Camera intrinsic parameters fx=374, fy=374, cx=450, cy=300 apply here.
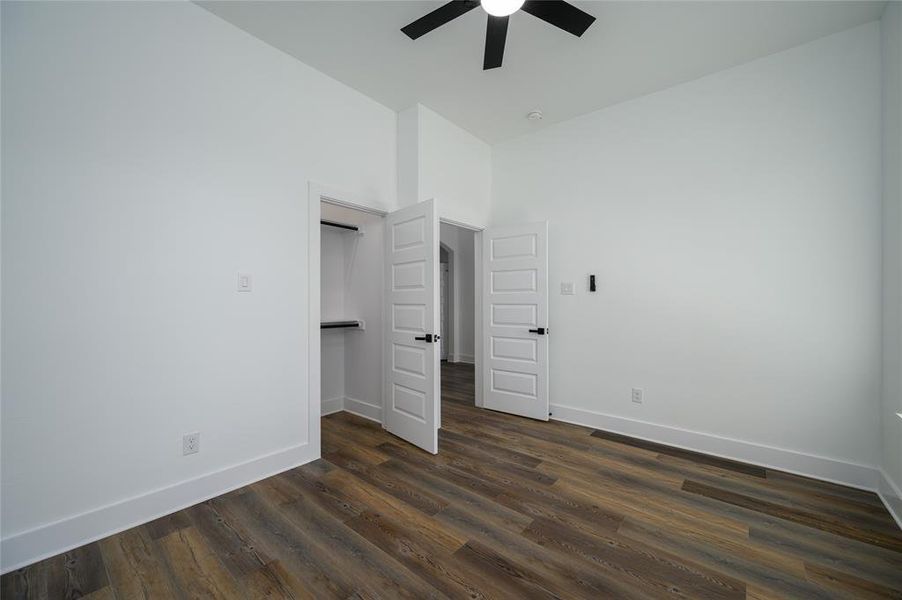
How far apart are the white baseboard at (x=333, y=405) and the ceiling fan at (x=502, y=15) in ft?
11.1

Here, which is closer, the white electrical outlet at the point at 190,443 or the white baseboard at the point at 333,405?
the white electrical outlet at the point at 190,443

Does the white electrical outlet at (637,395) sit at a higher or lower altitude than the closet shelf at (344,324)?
lower

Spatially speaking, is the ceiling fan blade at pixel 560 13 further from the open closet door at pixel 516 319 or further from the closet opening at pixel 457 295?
the closet opening at pixel 457 295

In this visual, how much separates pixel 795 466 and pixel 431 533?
2667 mm

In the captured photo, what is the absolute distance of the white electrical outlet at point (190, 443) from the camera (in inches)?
89.3

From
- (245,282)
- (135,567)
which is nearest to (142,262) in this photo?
(245,282)

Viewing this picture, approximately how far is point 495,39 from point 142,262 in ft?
7.89

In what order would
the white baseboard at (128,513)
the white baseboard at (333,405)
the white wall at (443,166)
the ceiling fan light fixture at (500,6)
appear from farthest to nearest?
1. the white baseboard at (333,405)
2. the white wall at (443,166)
3. the ceiling fan light fixture at (500,6)
4. the white baseboard at (128,513)

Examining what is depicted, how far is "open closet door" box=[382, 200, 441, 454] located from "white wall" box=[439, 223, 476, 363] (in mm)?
4014

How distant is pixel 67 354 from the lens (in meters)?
1.89

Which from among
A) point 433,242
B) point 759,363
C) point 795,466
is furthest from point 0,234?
point 795,466

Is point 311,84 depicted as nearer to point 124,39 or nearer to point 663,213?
point 124,39

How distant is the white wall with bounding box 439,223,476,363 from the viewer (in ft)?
24.5

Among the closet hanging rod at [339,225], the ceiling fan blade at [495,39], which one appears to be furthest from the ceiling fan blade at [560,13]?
the closet hanging rod at [339,225]
